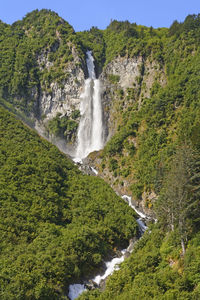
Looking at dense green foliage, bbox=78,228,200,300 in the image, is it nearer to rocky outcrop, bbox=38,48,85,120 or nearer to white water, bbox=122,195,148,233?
white water, bbox=122,195,148,233

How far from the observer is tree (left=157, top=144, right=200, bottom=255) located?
111 ft

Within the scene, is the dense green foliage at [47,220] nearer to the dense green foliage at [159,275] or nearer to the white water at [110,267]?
the white water at [110,267]

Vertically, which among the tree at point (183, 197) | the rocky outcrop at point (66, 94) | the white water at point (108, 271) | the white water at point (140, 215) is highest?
the rocky outcrop at point (66, 94)

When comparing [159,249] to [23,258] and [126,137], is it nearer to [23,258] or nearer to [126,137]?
[23,258]

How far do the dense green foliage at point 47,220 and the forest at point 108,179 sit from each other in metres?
0.15

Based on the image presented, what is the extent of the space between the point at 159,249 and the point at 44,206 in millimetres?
19019

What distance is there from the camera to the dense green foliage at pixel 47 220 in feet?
122

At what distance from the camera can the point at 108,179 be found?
71.9 m

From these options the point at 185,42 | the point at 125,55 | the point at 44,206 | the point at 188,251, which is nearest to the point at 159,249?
the point at 188,251

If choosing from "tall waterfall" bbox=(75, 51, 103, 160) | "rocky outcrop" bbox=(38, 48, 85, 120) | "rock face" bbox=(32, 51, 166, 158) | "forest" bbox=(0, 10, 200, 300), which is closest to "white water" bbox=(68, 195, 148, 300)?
"forest" bbox=(0, 10, 200, 300)

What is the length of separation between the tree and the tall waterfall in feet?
170

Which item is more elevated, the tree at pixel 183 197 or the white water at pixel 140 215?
the tree at pixel 183 197

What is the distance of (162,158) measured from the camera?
59688 mm

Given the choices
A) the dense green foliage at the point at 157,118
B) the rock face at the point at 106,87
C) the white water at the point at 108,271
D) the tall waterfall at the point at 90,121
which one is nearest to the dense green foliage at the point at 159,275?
the white water at the point at 108,271
